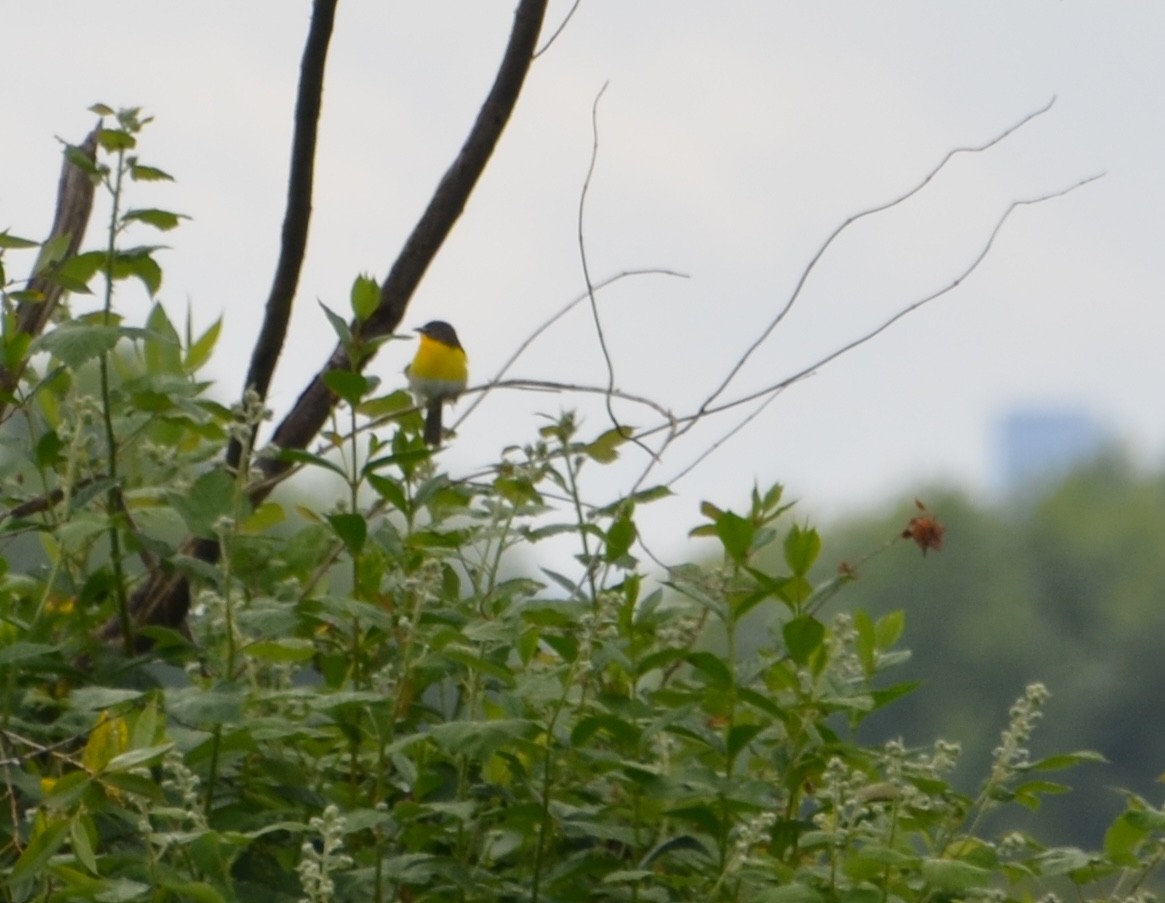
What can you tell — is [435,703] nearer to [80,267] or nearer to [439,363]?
[80,267]

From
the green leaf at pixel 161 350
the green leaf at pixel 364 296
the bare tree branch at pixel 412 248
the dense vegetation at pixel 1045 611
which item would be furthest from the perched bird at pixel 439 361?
the dense vegetation at pixel 1045 611

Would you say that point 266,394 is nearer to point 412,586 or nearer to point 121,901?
point 412,586

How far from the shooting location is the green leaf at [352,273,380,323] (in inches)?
71.1

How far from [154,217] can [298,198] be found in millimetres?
528

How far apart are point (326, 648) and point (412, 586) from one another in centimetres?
34

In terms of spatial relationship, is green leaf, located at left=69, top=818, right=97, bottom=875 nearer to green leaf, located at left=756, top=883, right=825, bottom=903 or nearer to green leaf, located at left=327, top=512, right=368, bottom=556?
green leaf, located at left=327, top=512, right=368, bottom=556

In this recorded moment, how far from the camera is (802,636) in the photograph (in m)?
1.52

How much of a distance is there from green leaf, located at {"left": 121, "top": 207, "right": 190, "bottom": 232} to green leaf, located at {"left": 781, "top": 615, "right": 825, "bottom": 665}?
72 cm

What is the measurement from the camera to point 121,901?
1200 millimetres

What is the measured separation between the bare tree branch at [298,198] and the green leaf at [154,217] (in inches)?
18.8

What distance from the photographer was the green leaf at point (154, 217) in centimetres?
165

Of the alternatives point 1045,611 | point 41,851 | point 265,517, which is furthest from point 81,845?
point 1045,611

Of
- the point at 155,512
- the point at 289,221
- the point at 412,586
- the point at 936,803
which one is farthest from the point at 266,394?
the point at 936,803

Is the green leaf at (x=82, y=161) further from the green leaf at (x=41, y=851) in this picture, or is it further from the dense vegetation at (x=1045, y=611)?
the dense vegetation at (x=1045, y=611)
